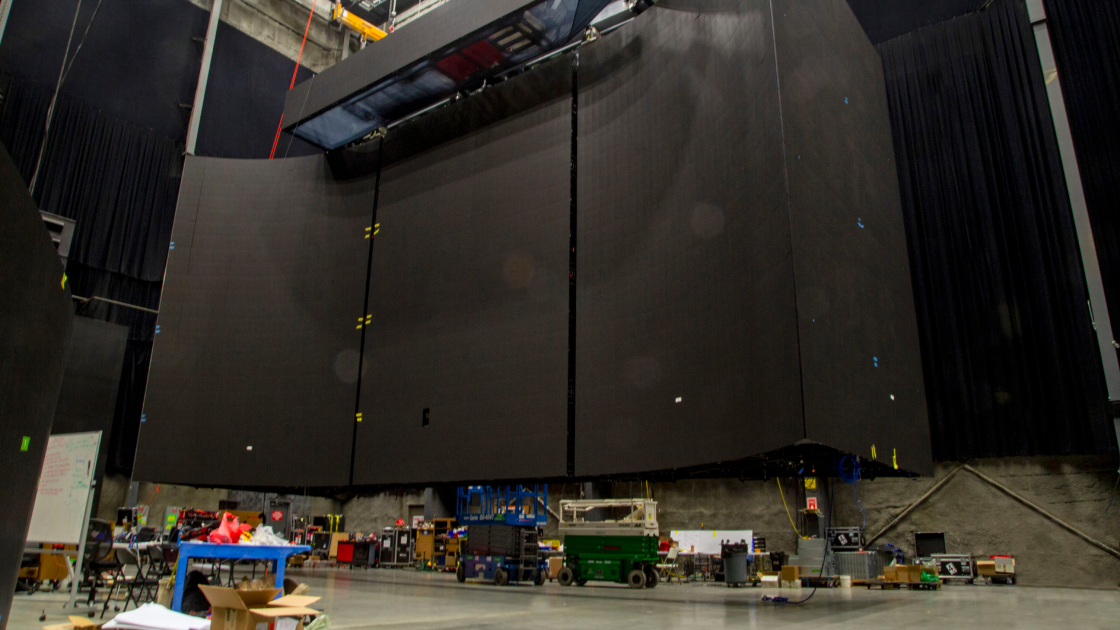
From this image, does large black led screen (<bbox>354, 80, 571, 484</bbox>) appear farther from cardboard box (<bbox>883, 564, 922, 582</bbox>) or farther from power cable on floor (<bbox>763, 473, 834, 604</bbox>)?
cardboard box (<bbox>883, 564, 922, 582</bbox>)

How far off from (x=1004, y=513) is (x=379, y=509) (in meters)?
12.7

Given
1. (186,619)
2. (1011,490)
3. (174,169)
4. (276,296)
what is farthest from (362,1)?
(186,619)

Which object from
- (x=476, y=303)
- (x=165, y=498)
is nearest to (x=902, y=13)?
(x=476, y=303)

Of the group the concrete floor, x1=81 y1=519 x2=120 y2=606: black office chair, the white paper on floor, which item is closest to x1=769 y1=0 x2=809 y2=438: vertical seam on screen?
the concrete floor

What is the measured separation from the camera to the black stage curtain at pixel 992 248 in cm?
976

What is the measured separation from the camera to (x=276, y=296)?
979cm

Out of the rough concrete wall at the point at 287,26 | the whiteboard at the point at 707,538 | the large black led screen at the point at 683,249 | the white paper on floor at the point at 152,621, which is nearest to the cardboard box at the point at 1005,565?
the whiteboard at the point at 707,538

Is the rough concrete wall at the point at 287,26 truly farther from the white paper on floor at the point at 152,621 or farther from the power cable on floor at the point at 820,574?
the white paper on floor at the point at 152,621

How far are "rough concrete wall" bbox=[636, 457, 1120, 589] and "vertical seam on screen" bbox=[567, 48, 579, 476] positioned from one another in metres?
5.86

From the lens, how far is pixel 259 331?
9727 millimetres

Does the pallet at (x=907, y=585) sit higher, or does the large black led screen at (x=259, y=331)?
the large black led screen at (x=259, y=331)

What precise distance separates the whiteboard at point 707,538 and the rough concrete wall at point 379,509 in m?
6.67

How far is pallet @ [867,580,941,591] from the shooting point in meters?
8.58

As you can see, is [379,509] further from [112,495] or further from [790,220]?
[790,220]
